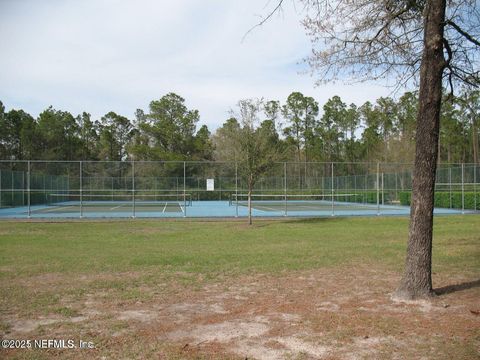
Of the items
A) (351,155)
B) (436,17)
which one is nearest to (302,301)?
(436,17)

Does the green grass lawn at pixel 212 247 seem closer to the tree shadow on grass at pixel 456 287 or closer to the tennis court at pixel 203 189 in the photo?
the tree shadow on grass at pixel 456 287

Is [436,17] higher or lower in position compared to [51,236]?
higher

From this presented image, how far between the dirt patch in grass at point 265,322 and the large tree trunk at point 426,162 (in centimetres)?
41

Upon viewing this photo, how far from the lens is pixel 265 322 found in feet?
18.0

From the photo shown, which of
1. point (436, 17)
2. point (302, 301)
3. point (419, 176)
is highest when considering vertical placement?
point (436, 17)

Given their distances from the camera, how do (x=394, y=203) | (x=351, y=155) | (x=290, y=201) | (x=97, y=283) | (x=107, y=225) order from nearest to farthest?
(x=97, y=283) < (x=107, y=225) < (x=394, y=203) < (x=290, y=201) < (x=351, y=155)

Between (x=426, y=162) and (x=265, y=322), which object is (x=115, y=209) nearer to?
(x=426, y=162)

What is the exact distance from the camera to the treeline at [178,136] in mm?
51031

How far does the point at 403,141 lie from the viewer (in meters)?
43.7

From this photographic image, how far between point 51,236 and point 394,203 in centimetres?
2694

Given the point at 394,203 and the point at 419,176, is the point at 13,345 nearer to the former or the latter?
the point at 419,176

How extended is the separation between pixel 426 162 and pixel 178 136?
181 ft

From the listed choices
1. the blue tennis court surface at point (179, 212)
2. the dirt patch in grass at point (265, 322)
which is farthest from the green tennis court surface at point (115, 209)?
the dirt patch in grass at point (265, 322)

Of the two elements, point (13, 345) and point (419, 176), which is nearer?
point (13, 345)
